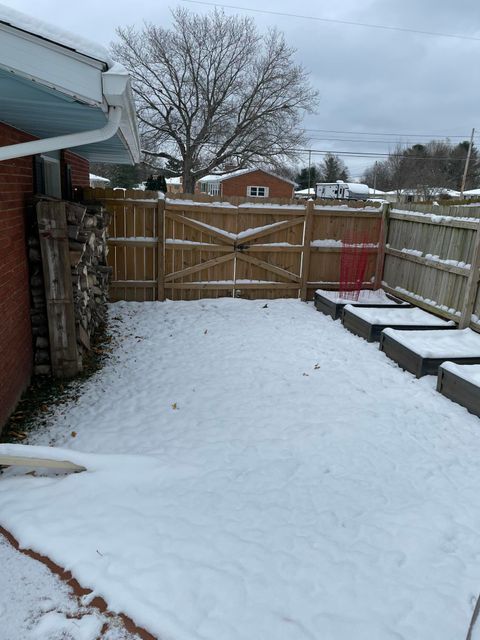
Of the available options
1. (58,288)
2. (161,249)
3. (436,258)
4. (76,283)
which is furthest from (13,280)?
(436,258)

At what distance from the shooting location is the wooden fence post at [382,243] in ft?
30.8

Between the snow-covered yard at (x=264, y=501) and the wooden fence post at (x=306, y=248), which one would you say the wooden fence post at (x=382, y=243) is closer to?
the wooden fence post at (x=306, y=248)

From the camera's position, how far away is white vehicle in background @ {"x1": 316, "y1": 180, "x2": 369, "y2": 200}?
108 feet

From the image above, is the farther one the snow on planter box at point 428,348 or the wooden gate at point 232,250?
the wooden gate at point 232,250

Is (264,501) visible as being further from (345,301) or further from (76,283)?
(345,301)

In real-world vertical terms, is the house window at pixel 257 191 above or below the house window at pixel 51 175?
below

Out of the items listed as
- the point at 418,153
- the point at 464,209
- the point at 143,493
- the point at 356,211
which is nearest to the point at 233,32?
the point at 356,211

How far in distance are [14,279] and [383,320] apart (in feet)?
17.6

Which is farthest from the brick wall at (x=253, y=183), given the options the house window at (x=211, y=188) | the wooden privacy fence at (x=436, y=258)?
the wooden privacy fence at (x=436, y=258)

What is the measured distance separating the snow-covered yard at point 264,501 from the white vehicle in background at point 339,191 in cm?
2918

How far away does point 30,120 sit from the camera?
4.08m

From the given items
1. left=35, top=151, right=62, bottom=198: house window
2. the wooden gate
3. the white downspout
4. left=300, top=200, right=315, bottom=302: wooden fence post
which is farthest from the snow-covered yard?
left=300, top=200, right=315, bottom=302: wooden fence post

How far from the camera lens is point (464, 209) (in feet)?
23.5

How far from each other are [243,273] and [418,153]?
50636mm
